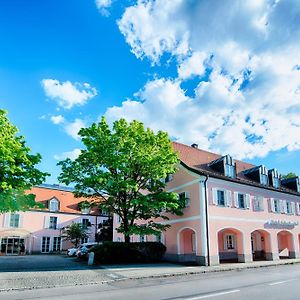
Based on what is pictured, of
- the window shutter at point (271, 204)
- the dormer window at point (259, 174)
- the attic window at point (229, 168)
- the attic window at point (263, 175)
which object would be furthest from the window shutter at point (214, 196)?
the attic window at point (263, 175)

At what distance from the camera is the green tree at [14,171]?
1708 cm

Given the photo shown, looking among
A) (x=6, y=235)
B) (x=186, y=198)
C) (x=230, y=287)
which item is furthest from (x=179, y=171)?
(x=6, y=235)

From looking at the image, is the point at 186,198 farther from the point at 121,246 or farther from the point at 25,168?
the point at 25,168

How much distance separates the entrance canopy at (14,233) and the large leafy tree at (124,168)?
21.2m

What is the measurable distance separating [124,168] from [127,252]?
258 inches

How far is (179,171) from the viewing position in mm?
26359

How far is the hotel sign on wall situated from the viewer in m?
27.1

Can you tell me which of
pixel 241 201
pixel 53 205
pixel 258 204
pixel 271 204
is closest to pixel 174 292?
pixel 241 201

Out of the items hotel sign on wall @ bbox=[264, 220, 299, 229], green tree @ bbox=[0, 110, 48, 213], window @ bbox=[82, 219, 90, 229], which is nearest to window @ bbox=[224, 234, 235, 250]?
hotel sign on wall @ bbox=[264, 220, 299, 229]

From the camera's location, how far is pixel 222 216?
23.7 meters

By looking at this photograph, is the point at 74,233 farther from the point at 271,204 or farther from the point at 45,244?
the point at 271,204

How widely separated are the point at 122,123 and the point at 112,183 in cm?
467

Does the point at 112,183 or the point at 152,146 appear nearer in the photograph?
the point at 112,183

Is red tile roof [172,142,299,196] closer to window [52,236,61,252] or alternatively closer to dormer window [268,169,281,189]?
dormer window [268,169,281,189]
